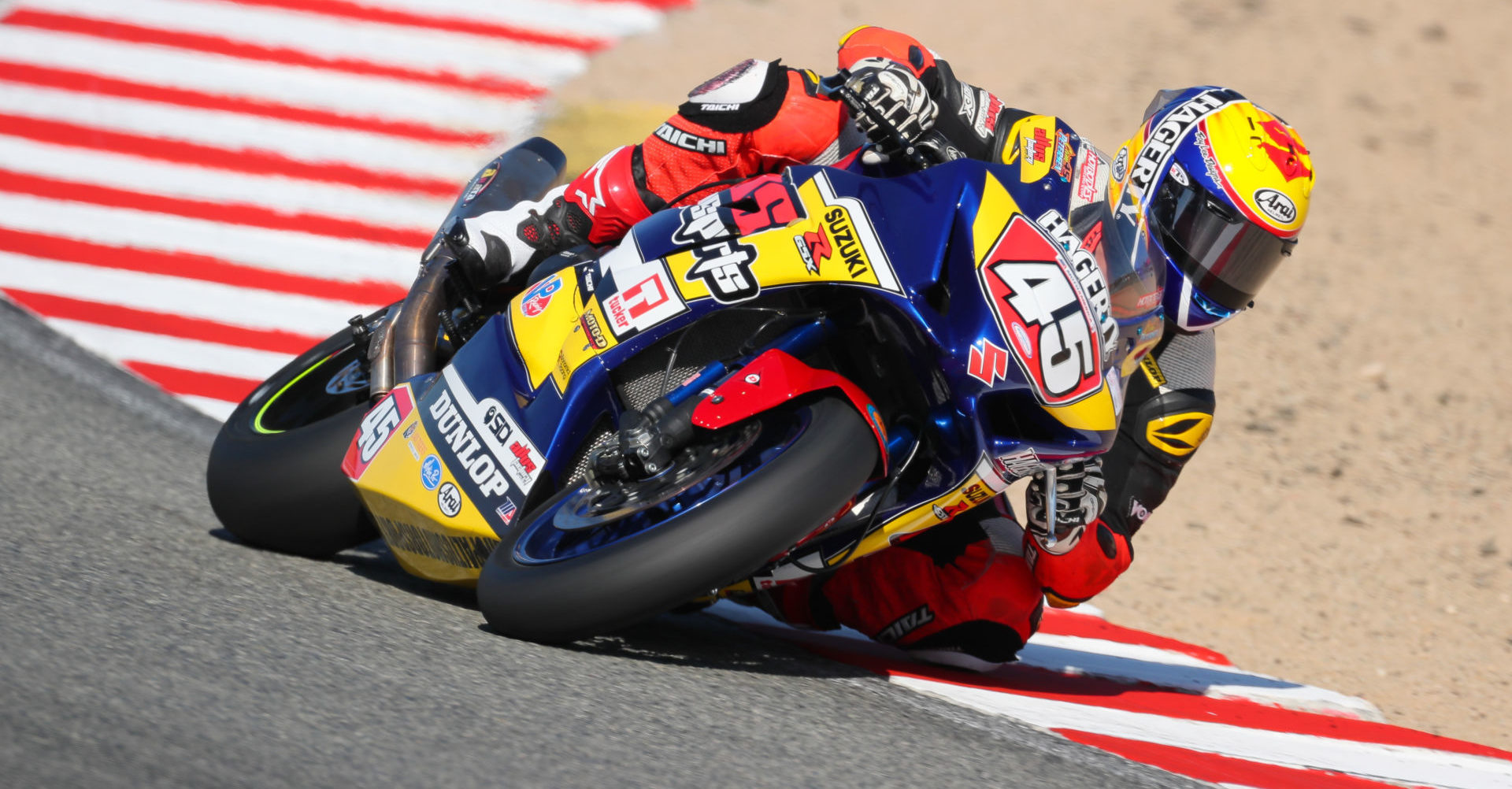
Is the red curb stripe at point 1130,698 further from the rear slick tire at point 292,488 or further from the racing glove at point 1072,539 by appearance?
the rear slick tire at point 292,488

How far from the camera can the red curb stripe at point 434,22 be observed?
28.6ft

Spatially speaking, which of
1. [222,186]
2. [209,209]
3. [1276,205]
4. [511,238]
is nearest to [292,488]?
[511,238]

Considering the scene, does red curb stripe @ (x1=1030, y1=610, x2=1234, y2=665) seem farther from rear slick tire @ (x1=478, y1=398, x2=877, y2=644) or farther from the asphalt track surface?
rear slick tire @ (x1=478, y1=398, x2=877, y2=644)

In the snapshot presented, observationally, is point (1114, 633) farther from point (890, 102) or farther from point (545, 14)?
point (545, 14)

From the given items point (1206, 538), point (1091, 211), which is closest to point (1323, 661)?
point (1206, 538)

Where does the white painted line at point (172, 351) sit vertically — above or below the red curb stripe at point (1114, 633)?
above

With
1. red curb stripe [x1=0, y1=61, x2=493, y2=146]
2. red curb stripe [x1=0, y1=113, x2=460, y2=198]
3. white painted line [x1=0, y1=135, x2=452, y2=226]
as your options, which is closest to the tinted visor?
white painted line [x1=0, y1=135, x2=452, y2=226]

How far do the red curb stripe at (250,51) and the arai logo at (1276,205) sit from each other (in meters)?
5.20

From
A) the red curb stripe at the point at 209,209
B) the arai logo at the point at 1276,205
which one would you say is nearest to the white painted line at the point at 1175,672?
the arai logo at the point at 1276,205

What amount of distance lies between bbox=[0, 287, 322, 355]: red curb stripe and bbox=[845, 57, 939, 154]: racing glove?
3.57m

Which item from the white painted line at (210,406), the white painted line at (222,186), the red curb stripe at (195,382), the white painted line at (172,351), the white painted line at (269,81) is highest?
the white painted line at (269,81)

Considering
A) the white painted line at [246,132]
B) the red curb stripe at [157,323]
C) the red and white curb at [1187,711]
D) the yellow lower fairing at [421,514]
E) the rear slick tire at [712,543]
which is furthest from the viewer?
the white painted line at [246,132]

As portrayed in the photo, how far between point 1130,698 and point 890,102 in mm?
1861

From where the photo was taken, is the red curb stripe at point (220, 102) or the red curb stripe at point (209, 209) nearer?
the red curb stripe at point (209, 209)
